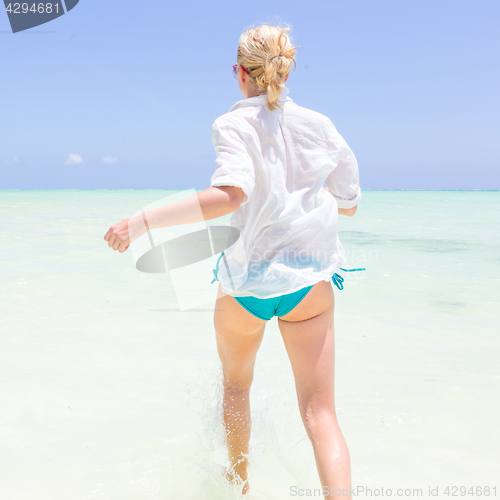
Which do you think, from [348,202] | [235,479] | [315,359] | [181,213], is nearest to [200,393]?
[235,479]

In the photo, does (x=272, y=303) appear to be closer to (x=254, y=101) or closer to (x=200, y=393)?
(x=254, y=101)

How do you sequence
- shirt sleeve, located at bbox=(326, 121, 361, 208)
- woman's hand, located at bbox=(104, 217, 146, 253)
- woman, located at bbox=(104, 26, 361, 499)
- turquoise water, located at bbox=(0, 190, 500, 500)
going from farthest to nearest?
1. turquoise water, located at bbox=(0, 190, 500, 500)
2. shirt sleeve, located at bbox=(326, 121, 361, 208)
3. woman, located at bbox=(104, 26, 361, 499)
4. woman's hand, located at bbox=(104, 217, 146, 253)

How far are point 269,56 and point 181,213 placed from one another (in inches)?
22.3

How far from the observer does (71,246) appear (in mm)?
7445

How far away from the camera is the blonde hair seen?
4.21 feet

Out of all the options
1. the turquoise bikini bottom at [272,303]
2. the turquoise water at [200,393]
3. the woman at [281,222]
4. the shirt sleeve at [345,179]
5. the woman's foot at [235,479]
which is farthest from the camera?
the turquoise water at [200,393]

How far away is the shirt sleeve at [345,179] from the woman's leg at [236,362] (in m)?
0.56

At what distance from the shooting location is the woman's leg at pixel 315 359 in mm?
1428

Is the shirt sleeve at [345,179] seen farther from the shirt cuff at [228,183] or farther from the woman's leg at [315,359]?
the shirt cuff at [228,183]

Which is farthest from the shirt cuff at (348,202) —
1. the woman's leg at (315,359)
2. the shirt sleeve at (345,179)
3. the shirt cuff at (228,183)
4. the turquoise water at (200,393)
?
the turquoise water at (200,393)

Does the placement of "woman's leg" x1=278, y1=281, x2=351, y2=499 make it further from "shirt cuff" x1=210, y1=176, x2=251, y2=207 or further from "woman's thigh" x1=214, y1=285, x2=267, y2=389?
"shirt cuff" x1=210, y1=176, x2=251, y2=207

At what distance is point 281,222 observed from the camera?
4.42ft

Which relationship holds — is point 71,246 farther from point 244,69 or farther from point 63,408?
point 244,69

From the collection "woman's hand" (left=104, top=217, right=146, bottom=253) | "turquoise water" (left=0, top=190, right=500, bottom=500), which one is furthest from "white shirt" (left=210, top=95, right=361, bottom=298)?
"turquoise water" (left=0, top=190, right=500, bottom=500)
